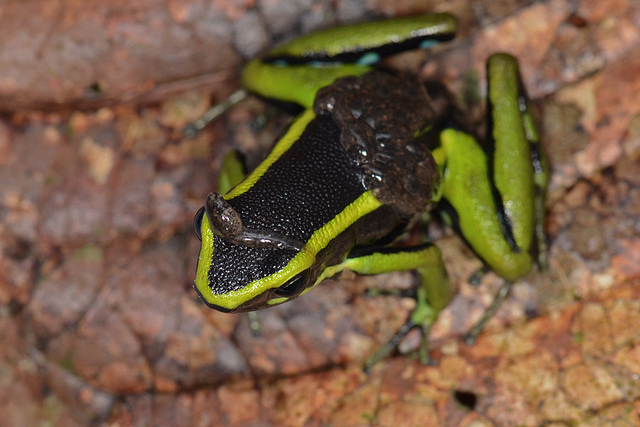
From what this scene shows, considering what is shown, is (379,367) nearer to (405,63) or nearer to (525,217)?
(525,217)

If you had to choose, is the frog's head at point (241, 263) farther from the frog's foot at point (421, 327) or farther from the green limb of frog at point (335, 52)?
the green limb of frog at point (335, 52)

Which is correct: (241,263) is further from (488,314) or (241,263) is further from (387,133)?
(488,314)

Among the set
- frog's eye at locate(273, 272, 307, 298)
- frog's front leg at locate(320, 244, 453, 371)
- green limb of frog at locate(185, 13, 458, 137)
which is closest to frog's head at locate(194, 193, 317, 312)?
frog's eye at locate(273, 272, 307, 298)

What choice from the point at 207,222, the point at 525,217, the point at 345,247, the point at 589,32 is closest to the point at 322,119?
the point at 345,247

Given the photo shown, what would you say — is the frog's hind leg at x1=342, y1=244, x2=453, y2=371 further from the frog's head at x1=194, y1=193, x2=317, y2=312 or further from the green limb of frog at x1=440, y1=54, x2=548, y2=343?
the frog's head at x1=194, y1=193, x2=317, y2=312

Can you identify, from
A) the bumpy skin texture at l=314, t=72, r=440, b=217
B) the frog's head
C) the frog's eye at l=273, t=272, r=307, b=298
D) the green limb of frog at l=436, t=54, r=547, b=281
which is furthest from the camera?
the green limb of frog at l=436, t=54, r=547, b=281

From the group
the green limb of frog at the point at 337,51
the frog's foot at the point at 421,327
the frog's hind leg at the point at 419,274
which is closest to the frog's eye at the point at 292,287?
the frog's hind leg at the point at 419,274

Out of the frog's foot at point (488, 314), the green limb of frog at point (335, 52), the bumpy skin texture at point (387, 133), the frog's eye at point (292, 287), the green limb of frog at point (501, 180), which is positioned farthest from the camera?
the green limb of frog at point (335, 52)
